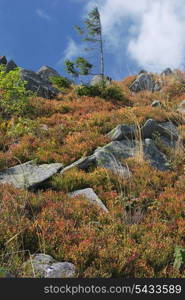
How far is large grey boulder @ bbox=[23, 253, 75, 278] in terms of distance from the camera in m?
4.56

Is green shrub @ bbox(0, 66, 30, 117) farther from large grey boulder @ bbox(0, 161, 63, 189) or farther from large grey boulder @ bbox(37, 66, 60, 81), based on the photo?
large grey boulder @ bbox(37, 66, 60, 81)

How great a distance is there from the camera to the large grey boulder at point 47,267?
456cm

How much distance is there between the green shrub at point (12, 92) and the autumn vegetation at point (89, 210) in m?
0.04

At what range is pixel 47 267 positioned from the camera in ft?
15.4

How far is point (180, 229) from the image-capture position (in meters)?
6.48

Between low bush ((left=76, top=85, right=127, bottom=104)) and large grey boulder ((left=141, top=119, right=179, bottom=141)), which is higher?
low bush ((left=76, top=85, right=127, bottom=104))

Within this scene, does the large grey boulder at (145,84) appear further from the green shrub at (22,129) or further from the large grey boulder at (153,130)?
the green shrub at (22,129)

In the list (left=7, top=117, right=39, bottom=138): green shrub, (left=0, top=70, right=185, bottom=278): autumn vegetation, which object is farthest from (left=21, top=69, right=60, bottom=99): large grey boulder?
(left=7, top=117, right=39, bottom=138): green shrub

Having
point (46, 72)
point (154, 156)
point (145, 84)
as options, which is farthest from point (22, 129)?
point (46, 72)

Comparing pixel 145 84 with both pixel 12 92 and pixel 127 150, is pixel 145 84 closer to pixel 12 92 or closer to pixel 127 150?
pixel 12 92

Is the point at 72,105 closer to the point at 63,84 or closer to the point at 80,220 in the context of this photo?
the point at 63,84

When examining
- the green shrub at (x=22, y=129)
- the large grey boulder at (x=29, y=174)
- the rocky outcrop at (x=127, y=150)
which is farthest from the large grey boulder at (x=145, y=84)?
the large grey boulder at (x=29, y=174)

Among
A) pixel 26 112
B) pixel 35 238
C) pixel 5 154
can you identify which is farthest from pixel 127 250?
pixel 26 112

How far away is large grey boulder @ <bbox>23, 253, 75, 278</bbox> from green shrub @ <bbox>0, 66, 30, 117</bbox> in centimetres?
815
